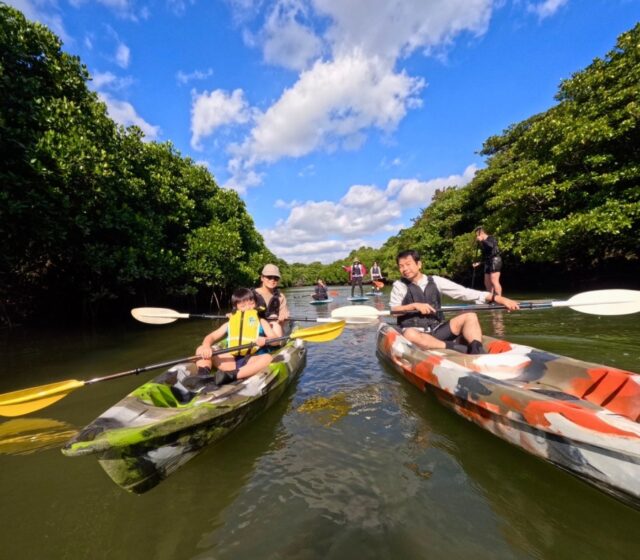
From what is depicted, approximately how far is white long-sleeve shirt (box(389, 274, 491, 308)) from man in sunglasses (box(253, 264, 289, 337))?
6.46ft

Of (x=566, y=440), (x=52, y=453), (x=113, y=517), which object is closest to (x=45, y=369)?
(x=52, y=453)

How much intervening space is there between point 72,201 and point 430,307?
10013 mm

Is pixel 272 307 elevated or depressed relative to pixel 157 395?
elevated

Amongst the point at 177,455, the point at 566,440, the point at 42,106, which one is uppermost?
the point at 42,106

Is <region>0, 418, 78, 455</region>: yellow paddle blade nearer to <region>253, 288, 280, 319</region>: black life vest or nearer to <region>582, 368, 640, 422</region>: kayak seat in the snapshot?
<region>253, 288, 280, 319</region>: black life vest

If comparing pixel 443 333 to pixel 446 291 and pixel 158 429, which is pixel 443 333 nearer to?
pixel 446 291

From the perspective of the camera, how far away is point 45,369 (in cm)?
639

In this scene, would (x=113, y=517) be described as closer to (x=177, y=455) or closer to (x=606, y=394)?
(x=177, y=455)

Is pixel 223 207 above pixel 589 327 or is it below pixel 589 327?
above

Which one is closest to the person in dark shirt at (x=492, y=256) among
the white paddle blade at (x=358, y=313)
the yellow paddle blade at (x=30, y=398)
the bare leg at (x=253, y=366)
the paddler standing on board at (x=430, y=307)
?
the paddler standing on board at (x=430, y=307)

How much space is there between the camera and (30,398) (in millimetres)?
3311

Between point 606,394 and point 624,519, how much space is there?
119 cm

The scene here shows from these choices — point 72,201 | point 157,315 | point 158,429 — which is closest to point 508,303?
point 158,429

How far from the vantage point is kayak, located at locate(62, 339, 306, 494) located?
2082mm
